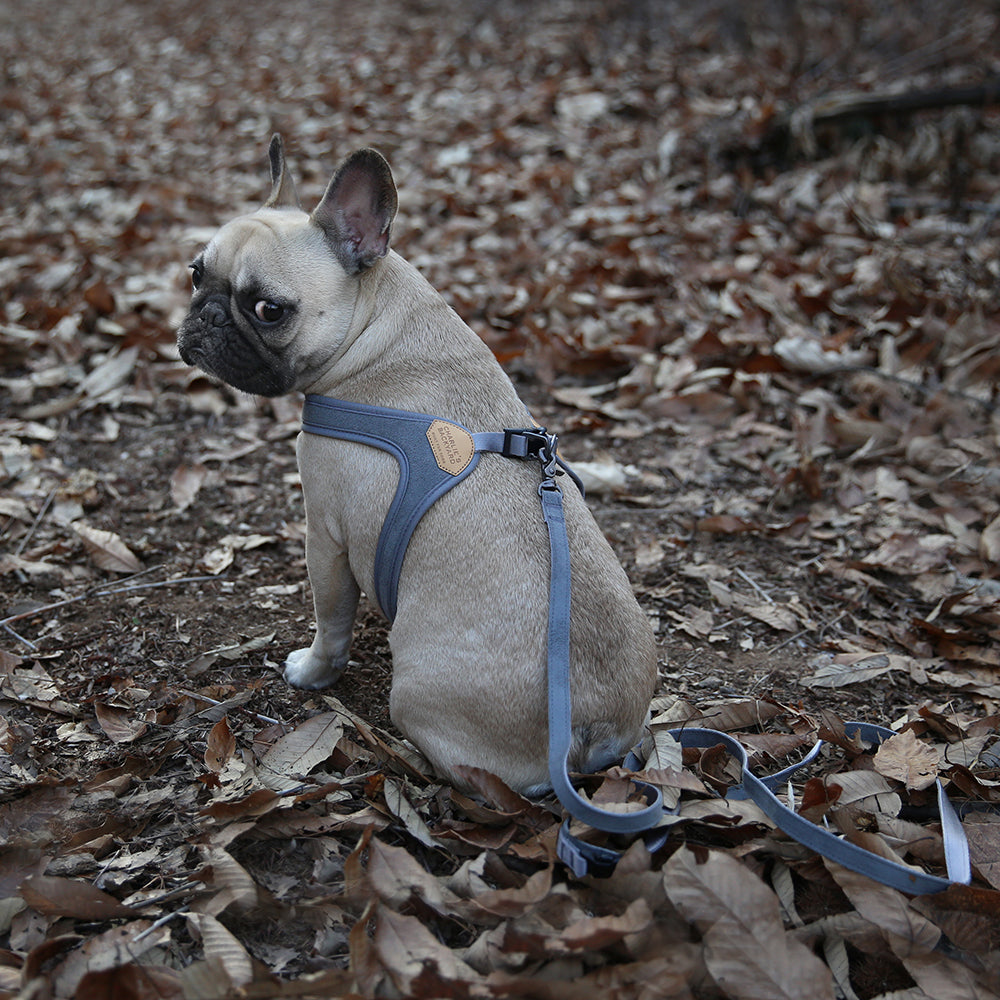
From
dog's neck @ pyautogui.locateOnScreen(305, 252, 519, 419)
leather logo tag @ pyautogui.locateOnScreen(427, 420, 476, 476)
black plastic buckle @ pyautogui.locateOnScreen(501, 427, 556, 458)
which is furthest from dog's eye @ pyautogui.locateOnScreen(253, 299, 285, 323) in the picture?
black plastic buckle @ pyautogui.locateOnScreen(501, 427, 556, 458)

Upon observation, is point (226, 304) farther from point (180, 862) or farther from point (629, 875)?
point (629, 875)

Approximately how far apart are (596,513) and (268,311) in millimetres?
2235

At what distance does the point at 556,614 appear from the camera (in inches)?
106

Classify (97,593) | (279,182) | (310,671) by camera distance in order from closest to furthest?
(310,671) → (279,182) → (97,593)

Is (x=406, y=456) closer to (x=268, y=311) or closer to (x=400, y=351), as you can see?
(x=400, y=351)

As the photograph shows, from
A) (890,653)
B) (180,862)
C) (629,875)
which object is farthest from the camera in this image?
(890,653)

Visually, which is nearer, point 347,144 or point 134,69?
point 347,144

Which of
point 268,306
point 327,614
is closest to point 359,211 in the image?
point 268,306

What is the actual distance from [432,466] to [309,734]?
1.07 meters

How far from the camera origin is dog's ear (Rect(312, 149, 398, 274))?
10.1 feet

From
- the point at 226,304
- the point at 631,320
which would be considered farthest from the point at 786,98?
the point at 226,304

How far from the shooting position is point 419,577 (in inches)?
116

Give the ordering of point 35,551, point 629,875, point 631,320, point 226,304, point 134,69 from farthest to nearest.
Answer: point 134,69 < point 631,320 < point 35,551 < point 226,304 < point 629,875

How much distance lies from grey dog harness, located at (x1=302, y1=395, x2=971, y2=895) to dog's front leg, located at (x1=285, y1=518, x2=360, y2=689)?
0.24 m
